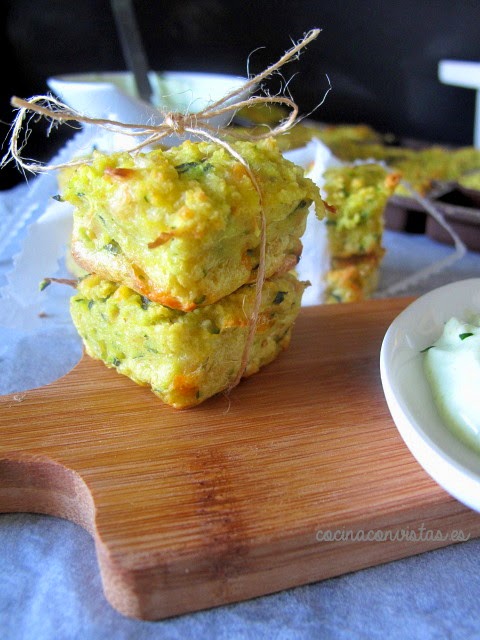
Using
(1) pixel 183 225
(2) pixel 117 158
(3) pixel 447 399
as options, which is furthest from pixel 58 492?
(3) pixel 447 399

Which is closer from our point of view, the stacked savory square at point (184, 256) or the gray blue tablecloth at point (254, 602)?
the gray blue tablecloth at point (254, 602)

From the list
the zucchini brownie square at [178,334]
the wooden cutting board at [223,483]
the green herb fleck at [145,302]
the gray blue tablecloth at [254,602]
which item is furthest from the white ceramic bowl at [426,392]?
the green herb fleck at [145,302]

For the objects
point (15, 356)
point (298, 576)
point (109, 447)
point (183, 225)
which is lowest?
point (15, 356)

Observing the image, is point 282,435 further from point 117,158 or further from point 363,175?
point 363,175

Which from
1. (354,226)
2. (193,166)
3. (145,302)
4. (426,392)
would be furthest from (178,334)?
(354,226)

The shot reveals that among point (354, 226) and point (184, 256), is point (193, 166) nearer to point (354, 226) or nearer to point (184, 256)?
point (184, 256)

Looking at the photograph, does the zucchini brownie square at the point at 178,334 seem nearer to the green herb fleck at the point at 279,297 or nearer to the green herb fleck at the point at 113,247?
the green herb fleck at the point at 279,297
